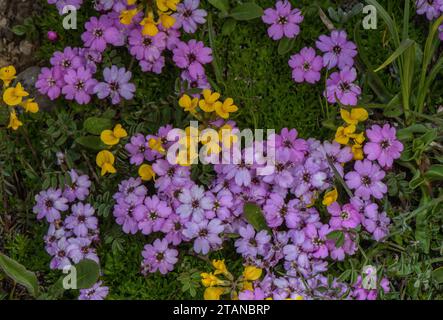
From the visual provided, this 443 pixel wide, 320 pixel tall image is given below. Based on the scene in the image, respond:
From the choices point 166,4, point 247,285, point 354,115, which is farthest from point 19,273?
point 354,115

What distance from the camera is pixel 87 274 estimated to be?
112 inches

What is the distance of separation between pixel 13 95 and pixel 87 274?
78 cm

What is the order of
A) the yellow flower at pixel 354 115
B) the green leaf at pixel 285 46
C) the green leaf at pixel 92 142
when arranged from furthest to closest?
the green leaf at pixel 285 46 → the green leaf at pixel 92 142 → the yellow flower at pixel 354 115

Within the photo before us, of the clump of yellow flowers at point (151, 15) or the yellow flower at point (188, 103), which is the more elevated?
the clump of yellow flowers at point (151, 15)

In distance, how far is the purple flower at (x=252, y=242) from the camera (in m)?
2.86

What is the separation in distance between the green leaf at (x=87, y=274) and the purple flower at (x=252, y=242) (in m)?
0.58

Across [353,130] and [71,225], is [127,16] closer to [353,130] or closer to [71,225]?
[71,225]

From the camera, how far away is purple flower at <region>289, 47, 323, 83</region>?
3.05 m

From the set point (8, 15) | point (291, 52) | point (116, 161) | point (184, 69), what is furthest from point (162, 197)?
point (8, 15)

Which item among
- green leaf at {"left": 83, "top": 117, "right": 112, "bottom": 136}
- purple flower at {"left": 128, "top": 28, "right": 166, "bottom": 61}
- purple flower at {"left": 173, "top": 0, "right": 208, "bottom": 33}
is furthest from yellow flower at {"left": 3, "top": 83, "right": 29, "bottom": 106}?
purple flower at {"left": 173, "top": 0, "right": 208, "bottom": 33}

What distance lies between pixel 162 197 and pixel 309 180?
1.98 feet

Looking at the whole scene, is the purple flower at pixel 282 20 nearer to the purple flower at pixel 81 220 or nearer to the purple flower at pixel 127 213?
the purple flower at pixel 127 213

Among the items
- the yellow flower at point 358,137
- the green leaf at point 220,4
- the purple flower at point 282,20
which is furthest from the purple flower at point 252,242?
the green leaf at point 220,4

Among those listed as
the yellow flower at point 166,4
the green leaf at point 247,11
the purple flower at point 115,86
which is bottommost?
the purple flower at point 115,86
